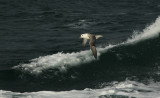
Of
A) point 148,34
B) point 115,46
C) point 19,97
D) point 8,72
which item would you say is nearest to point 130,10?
point 148,34

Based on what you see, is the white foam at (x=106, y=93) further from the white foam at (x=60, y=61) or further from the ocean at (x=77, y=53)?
the white foam at (x=60, y=61)

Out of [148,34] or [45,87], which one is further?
[148,34]

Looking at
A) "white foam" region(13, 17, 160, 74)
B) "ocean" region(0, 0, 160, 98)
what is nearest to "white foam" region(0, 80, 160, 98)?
"ocean" region(0, 0, 160, 98)

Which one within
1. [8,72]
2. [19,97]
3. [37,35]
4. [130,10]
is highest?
[130,10]

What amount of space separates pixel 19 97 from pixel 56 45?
10.7m

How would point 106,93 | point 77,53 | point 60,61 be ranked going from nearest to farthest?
point 106,93 < point 60,61 < point 77,53

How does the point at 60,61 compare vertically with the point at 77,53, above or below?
below

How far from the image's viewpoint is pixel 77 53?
34438mm

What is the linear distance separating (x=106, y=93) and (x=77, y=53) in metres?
8.04

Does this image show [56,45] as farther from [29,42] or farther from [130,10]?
[130,10]

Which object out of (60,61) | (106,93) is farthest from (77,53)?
(106,93)

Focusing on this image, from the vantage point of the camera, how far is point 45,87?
28344 millimetres

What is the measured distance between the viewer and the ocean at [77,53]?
28.1 metres

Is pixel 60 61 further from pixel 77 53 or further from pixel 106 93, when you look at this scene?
pixel 106 93
